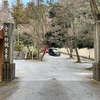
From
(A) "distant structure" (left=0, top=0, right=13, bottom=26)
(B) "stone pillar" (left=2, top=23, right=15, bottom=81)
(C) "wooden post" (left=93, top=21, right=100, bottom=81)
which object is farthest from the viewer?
(A) "distant structure" (left=0, top=0, right=13, bottom=26)

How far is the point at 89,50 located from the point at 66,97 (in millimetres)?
36317

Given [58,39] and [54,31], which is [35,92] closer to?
[54,31]

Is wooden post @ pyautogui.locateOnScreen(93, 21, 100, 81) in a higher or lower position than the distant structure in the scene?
lower

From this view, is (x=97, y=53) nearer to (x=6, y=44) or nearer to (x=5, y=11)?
(x=6, y=44)

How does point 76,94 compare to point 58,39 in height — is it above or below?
below

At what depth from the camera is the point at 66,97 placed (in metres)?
9.87

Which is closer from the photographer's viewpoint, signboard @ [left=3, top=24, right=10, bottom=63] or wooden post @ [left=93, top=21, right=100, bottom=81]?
signboard @ [left=3, top=24, right=10, bottom=63]

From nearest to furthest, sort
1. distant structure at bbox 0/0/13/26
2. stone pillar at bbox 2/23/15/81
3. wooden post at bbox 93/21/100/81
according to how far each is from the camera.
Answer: stone pillar at bbox 2/23/15/81
wooden post at bbox 93/21/100/81
distant structure at bbox 0/0/13/26

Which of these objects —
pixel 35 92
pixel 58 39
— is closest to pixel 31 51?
pixel 58 39

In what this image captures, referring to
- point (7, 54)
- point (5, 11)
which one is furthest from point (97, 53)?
point (5, 11)

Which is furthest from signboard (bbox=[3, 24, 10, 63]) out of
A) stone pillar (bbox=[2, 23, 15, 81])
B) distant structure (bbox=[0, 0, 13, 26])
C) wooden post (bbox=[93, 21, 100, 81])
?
distant structure (bbox=[0, 0, 13, 26])

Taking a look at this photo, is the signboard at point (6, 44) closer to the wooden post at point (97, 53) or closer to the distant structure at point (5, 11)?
the wooden post at point (97, 53)

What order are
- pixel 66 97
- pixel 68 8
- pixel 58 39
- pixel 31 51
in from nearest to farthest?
1. pixel 66 97
2. pixel 68 8
3. pixel 31 51
4. pixel 58 39

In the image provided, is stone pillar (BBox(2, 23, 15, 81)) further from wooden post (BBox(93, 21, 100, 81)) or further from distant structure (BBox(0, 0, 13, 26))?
distant structure (BBox(0, 0, 13, 26))
